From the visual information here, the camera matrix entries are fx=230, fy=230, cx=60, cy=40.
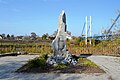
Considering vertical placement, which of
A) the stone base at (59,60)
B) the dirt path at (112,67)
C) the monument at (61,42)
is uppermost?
the monument at (61,42)

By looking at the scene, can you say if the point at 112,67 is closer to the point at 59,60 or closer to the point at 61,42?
the point at 59,60

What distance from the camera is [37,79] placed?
9.40m

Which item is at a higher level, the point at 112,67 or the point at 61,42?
the point at 61,42

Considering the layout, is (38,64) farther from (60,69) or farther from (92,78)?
(92,78)

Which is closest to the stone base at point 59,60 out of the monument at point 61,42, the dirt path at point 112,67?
the monument at point 61,42

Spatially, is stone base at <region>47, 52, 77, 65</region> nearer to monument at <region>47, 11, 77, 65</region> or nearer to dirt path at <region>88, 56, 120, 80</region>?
monument at <region>47, 11, 77, 65</region>

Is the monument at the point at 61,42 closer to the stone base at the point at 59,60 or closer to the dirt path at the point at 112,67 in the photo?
the stone base at the point at 59,60

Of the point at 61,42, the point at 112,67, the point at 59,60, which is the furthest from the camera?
the point at 61,42

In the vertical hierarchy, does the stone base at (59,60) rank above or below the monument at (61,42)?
below

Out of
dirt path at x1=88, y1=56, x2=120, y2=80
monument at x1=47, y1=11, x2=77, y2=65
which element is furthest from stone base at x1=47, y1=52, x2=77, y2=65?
dirt path at x1=88, y1=56, x2=120, y2=80

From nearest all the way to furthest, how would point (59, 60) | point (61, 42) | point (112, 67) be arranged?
point (112, 67) < point (59, 60) < point (61, 42)

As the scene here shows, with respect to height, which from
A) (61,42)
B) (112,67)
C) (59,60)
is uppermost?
(61,42)

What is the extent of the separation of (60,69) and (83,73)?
1.33 m

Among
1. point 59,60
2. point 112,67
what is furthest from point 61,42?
point 112,67
